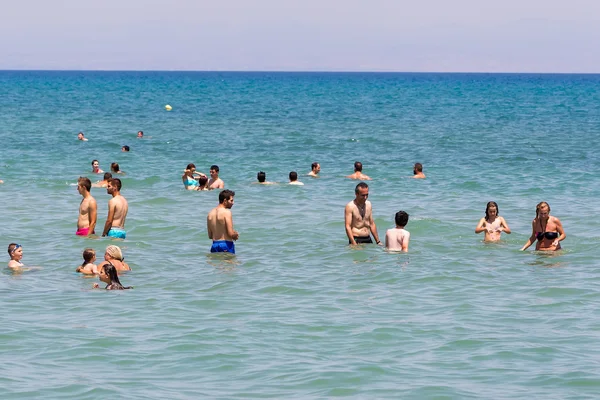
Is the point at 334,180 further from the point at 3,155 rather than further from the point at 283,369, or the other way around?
the point at 283,369

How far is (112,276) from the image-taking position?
15.2m

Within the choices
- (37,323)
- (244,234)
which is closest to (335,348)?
(37,323)

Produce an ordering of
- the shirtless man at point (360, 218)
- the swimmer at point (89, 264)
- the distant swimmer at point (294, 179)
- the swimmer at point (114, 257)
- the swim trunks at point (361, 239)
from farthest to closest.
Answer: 1. the distant swimmer at point (294, 179)
2. the swim trunks at point (361, 239)
3. the shirtless man at point (360, 218)
4. the swimmer at point (89, 264)
5. the swimmer at point (114, 257)

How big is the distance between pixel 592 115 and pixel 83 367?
66.6m

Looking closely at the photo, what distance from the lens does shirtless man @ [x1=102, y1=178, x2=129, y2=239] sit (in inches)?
728

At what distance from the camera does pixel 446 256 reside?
18.8 meters

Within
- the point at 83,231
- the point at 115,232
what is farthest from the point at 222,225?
the point at 83,231

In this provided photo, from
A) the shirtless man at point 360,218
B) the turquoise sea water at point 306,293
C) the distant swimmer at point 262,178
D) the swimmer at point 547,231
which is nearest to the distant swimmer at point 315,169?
the turquoise sea water at point 306,293

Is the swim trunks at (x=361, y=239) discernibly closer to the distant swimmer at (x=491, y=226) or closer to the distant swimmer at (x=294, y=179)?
the distant swimmer at (x=491, y=226)

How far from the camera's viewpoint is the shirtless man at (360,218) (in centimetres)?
1808

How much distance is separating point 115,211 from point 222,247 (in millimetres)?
2251

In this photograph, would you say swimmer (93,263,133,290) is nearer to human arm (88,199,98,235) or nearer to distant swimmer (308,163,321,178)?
human arm (88,199,98,235)

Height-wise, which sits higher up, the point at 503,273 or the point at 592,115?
the point at 592,115

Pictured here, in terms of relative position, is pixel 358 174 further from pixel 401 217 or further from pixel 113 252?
pixel 113 252
